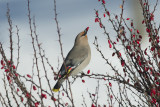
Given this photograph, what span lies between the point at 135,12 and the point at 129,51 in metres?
5.12

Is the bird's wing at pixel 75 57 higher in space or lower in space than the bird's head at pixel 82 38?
lower

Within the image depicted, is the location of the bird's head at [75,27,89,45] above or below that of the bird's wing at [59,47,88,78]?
above

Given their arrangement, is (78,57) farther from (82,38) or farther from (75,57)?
(82,38)

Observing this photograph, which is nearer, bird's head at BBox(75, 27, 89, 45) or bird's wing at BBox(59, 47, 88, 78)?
bird's wing at BBox(59, 47, 88, 78)

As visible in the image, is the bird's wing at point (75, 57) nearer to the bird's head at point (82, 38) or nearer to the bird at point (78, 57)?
the bird at point (78, 57)

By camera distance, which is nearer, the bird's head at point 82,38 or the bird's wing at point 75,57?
the bird's wing at point 75,57

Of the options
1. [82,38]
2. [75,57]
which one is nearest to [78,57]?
[75,57]

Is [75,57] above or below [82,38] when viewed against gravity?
below

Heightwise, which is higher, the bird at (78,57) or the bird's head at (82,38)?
the bird's head at (82,38)

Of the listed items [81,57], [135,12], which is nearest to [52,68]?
[81,57]

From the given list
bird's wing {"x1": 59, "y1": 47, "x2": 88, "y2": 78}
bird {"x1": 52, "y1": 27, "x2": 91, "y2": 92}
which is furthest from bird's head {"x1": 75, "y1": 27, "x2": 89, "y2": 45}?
bird's wing {"x1": 59, "y1": 47, "x2": 88, "y2": 78}

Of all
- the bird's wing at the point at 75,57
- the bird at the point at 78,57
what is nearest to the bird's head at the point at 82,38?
the bird at the point at 78,57

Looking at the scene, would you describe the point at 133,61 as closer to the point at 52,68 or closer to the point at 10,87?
the point at 52,68

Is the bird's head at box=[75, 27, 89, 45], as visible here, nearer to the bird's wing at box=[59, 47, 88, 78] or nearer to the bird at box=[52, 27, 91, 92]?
the bird at box=[52, 27, 91, 92]
